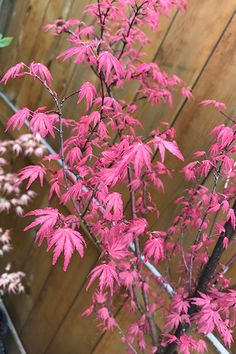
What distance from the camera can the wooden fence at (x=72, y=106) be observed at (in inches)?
84.4

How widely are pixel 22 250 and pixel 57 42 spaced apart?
179 cm

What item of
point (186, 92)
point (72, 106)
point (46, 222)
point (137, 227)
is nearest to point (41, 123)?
point (46, 222)

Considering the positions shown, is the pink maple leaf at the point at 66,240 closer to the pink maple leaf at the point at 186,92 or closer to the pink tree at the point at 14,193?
the pink maple leaf at the point at 186,92

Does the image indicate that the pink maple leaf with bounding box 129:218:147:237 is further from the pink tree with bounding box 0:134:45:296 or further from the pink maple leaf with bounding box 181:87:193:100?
the pink tree with bounding box 0:134:45:296

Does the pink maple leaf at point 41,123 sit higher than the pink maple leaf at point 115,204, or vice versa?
the pink maple leaf at point 41,123

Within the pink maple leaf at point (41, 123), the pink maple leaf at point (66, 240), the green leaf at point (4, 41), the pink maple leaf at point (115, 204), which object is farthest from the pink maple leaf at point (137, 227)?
the green leaf at point (4, 41)

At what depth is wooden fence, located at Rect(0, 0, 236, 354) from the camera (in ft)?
7.03

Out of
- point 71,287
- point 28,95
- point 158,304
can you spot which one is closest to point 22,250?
point 71,287

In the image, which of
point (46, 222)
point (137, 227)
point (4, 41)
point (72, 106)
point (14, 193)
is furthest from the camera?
point (14, 193)

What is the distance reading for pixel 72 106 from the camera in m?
3.04

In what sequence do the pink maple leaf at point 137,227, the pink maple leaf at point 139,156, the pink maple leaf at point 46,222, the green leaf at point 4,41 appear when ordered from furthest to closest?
the green leaf at point 4,41
the pink maple leaf at point 137,227
the pink maple leaf at point 46,222
the pink maple leaf at point 139,156

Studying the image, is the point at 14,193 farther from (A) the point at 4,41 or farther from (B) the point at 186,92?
(B) the point at 186,92

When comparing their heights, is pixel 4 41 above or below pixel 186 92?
below

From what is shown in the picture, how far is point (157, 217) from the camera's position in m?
2.35
